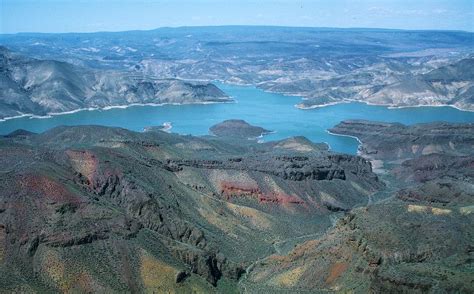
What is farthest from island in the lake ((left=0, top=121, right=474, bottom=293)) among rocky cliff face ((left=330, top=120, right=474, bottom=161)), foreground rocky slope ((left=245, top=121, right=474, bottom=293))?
rocky cliff face ((left=330, top=120, right=474, bottom=161))

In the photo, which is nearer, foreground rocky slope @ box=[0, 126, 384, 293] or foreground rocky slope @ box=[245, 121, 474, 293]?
foreground rocky slope @ box=[245, 121, 474, 293]

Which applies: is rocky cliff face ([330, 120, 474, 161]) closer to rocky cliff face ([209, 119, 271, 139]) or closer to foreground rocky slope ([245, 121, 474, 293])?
rocky cliff face ([209, 119, 271, 139])

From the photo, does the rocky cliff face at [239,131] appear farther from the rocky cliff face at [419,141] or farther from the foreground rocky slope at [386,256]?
the foreground rocky slope at [386,256]

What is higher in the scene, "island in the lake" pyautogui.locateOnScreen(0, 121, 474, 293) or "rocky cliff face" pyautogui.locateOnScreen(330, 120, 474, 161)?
"island in the lake" pyautogui.locateOnScreen(0, 121, 474, 293)

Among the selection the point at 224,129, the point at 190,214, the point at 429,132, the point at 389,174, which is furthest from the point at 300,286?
the point at 224,129

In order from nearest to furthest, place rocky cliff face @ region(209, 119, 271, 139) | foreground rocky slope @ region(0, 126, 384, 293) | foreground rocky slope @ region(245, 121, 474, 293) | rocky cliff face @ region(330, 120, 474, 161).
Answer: foreground rocky slope @ region(245, 121, 474, 293), foreground rocky slope @ region(0, 126, 384, 293), rocky cliff face @ region(330, 120, 474, 161), rocky cliff face @ region(209, 119, 271, 139)

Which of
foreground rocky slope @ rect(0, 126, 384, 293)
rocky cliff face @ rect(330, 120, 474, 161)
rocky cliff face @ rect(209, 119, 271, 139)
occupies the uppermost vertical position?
foreground rocky slope @ rect(0, 126, 384, 293)

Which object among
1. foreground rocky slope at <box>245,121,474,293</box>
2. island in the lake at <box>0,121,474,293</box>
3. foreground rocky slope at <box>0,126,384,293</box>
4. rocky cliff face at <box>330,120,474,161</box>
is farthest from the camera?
rocky cliff face at <box>330,120,474,161</box>

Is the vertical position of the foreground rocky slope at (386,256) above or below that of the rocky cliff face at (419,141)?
above

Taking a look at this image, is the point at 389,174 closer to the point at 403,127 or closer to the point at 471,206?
the point at 403,127

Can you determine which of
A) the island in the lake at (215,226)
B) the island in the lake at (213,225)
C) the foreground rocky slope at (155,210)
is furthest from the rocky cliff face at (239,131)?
the island in the lake at (213,225)

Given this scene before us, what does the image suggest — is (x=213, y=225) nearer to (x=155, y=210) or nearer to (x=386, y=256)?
(x=155, y=210)
